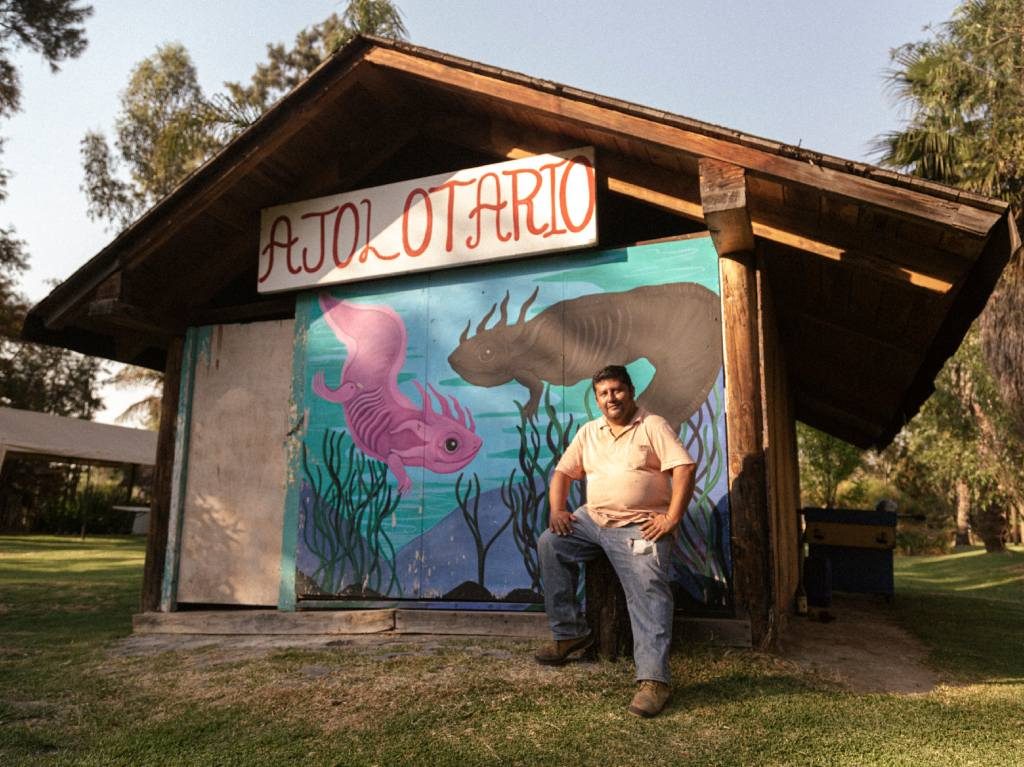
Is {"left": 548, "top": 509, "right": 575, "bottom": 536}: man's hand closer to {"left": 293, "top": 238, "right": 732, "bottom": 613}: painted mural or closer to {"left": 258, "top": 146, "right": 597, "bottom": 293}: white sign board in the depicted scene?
{"left": 293, "top": 238, "right": 732, "bottom": 613}: painted mural

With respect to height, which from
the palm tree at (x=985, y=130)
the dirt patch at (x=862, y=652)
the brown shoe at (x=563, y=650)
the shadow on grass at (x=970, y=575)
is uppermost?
the palm tree at (x=985, y=130)

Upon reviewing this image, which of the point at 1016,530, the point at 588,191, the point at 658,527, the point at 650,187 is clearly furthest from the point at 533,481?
the point at 1016,530

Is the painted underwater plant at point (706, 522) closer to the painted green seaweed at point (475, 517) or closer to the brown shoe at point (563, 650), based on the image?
the brown shoe at point (563, 650)

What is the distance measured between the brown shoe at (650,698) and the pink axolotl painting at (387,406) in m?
2.58

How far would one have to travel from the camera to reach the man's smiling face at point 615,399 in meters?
4.47

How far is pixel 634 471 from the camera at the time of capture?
432cm

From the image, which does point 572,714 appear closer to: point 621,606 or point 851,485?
point 621,606

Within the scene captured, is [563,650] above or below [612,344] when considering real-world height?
below

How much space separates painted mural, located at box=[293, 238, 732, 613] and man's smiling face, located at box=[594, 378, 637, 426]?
1.08 meters

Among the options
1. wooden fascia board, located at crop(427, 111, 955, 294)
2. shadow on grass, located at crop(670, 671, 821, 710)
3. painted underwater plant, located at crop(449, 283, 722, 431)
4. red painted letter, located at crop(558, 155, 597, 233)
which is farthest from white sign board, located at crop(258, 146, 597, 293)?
shadow on grass, located at crop(670, 671, 821, 710)

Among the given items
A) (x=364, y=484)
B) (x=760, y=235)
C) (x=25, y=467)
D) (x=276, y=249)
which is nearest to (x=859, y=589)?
(x=760, y=235)

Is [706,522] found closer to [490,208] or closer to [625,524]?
[625,524]

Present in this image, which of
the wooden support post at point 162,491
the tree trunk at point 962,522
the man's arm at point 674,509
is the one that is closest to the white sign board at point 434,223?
the wooden support post at point 162,491

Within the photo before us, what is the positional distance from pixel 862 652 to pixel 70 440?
22.5 m
